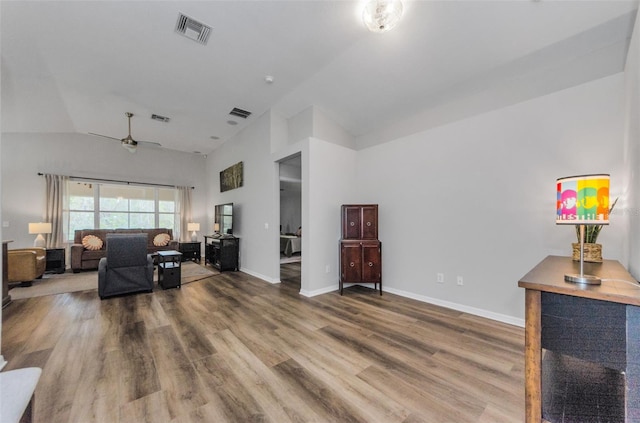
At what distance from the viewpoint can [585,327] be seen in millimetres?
1211

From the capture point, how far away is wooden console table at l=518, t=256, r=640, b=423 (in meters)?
1.11

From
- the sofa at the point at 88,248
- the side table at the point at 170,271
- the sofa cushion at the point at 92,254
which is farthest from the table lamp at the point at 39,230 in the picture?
the side table at the point at 170,271

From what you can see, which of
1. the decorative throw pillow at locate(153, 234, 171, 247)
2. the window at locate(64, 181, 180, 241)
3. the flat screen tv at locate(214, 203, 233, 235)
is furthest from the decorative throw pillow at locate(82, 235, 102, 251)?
the flat screen tv at locate(214, 203, 233, 235)

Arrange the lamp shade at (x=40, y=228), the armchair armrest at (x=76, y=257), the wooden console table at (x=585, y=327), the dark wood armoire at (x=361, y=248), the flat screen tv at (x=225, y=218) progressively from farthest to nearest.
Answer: the flat screen tv at (x=225, y=218)
the armchair armrest at (x=76, y=257)
the lamp shade at (x=40, y=228)
the dark wood armoire at (x=361, y=248)
the wooden console table at (x=585, y=327)

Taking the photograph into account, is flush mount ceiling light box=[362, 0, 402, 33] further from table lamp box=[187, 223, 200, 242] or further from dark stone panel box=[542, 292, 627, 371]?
table lamp box=[187, 223, 200, 242]

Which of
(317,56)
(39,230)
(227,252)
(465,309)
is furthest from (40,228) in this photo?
(465,309)

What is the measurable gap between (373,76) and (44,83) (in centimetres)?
490

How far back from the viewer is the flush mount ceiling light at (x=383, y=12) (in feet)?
6.80

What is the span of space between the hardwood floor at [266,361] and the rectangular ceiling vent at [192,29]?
3.28 meters

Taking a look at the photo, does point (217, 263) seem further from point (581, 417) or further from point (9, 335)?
point (581, 417)

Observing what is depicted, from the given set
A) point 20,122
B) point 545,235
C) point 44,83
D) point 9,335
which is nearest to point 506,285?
point 545,235

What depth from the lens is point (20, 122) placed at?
5.12 m

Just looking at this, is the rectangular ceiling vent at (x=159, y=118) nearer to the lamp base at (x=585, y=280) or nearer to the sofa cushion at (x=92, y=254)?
the sofa cushion at (x=92, y=254)

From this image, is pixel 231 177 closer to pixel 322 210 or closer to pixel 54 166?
pixel 322 210
